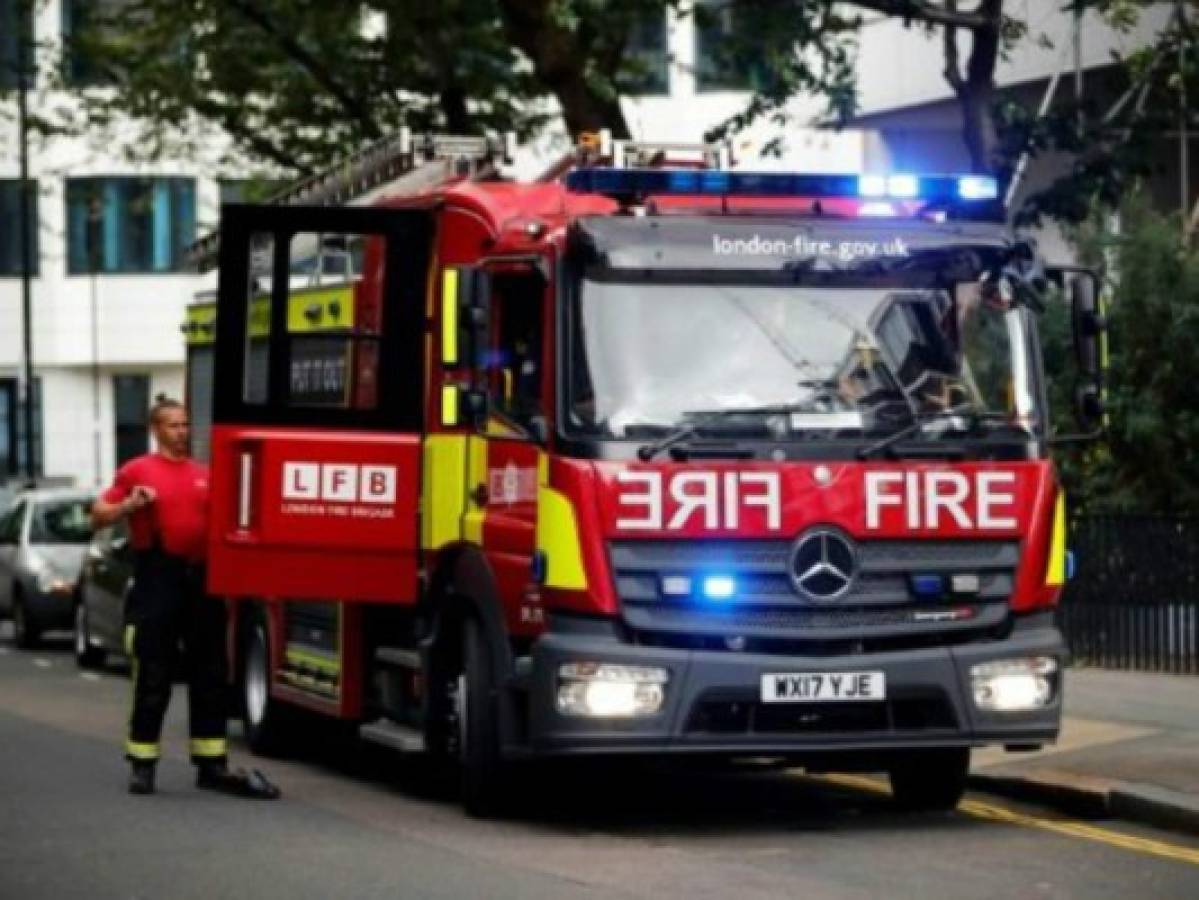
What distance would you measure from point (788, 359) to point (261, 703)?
19.0ft

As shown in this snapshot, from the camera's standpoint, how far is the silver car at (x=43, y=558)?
33531mm

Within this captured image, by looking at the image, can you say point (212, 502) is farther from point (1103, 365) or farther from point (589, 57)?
point (589, 57)

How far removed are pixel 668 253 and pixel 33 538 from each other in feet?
66.4

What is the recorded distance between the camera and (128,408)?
71062 millimetres

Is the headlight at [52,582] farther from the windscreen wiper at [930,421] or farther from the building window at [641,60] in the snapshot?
the windscreen wiper at [930,421]

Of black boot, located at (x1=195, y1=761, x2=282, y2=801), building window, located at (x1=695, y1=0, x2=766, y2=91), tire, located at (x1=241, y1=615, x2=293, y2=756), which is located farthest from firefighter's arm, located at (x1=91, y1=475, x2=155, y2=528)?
building window, located at (x1=695, y1=0, x2=766, y2=91)

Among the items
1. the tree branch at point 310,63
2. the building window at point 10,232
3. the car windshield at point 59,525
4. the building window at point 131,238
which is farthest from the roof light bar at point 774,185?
the building window at point 10,232

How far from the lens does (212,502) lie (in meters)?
16.7

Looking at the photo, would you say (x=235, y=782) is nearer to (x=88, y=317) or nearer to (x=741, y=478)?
(x=741, y=478)

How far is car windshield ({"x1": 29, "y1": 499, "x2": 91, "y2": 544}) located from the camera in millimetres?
34125

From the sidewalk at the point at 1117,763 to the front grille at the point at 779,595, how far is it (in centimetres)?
132

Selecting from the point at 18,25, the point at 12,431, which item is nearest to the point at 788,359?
the point at 18,25

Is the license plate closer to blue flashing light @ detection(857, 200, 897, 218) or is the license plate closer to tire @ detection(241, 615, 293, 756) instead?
blue flashing light @ detection(857, 200, 897, 218)

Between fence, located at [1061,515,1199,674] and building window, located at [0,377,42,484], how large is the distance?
47044mm
